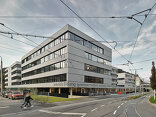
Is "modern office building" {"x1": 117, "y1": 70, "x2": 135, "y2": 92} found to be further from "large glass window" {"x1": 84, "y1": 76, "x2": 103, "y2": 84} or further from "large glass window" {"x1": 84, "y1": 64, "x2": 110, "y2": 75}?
"large glass window" {"x1": 84, "y1": 76, "x2": 103, "y2": 84}

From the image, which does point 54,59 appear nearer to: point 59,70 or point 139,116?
point 59,70

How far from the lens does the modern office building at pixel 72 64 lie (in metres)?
31.2

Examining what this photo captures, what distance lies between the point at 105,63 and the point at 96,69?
6.56 meters

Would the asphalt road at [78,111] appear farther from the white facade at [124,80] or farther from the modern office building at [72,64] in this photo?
the white facade at [124,80]

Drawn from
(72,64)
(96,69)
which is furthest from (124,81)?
(72,64)

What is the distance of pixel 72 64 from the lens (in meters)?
31.3

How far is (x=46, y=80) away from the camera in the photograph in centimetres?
3934

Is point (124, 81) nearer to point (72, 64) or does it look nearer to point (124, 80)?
point (124, 80)

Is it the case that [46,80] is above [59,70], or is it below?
below

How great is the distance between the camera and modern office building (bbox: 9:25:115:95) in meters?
31.2

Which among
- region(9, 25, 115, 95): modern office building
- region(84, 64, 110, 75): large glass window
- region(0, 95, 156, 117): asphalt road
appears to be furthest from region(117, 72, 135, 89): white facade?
region(0, 95, 156, 117): asphalt road

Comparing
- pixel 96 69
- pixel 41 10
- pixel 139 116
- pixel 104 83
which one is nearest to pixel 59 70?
pixel 96 69

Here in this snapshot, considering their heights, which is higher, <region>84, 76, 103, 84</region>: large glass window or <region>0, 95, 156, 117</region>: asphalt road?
<region>84, 76, 103, 84</region>: large glass window

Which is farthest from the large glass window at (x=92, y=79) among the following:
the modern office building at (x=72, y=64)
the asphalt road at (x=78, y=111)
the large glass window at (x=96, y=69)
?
the asphalt road at (x=78, y=111)
